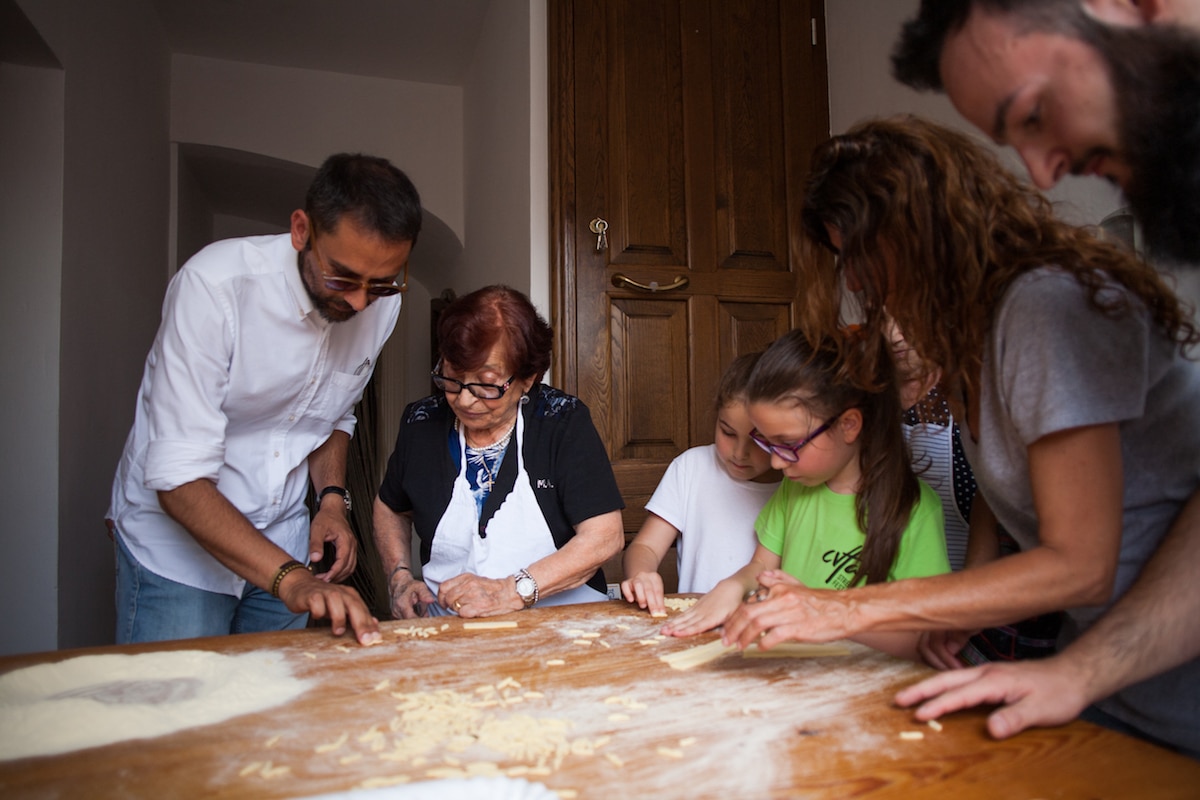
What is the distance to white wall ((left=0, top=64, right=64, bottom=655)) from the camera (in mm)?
2729

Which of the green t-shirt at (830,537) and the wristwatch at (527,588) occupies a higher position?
the green t-shirt at (830,537)

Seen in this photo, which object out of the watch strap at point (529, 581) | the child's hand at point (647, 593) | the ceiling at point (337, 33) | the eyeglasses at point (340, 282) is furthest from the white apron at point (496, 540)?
the ceiling at point (337, 33)

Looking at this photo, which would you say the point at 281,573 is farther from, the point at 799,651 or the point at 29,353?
the point at 29,353

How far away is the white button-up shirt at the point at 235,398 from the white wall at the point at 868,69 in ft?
6.88

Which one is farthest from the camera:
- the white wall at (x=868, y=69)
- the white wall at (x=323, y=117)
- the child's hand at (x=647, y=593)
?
the white wall at (x=323, y=117)

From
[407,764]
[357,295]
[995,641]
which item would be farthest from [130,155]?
[995,641]

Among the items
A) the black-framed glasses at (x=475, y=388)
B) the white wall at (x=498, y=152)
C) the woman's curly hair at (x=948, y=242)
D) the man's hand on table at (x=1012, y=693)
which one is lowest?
the man's hand on table at (x=1012, y=693)

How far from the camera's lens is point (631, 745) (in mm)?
932

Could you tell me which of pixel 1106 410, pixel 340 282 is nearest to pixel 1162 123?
pixel 1106 410

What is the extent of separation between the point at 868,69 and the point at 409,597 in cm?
294

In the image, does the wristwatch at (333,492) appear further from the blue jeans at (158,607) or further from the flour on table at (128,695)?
the flour on table at (128,695)

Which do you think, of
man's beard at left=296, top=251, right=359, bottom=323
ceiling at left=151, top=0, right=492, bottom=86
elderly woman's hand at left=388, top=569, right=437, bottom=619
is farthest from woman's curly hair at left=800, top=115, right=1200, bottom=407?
ceiling at left=151, top=0, right=492, bottom=86

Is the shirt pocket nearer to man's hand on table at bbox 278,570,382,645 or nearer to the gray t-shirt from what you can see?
man's hand on table at bbox 278,570,382,645

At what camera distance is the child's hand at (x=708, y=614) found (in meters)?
1.47
